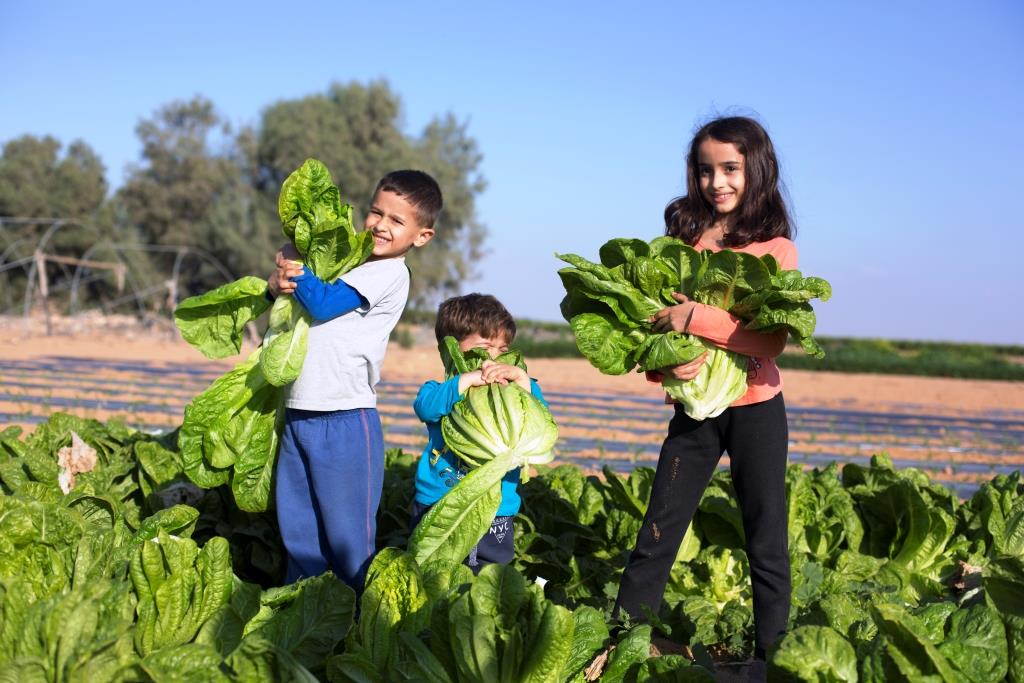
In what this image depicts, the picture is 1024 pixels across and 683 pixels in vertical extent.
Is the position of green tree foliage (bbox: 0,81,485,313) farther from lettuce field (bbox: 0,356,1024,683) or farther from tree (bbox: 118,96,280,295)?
lettuce field (bbox: 0,356,1024,683)

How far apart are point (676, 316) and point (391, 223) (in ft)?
3.66

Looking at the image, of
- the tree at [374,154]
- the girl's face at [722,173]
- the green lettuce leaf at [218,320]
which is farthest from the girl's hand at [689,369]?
the tree at [374,154]

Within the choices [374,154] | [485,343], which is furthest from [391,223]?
[374,154]

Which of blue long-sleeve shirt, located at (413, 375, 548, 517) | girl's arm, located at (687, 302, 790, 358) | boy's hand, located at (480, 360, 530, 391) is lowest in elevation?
blue long-sleeve shirt, located at (413, 375, 548, 517)

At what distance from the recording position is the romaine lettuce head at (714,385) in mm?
3240

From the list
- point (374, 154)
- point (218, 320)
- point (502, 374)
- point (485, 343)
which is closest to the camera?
point (502, 374)

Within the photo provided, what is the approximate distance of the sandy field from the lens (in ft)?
62.9

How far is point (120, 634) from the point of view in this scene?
231 cm

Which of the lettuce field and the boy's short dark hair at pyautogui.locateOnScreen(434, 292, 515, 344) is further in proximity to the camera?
the boy's short dark hair at pyautogui.locateOnScreen(434, 292, 515, 344)

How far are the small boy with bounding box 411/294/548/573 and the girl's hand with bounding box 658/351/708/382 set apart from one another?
510mm

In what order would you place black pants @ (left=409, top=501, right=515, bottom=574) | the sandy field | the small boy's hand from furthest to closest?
the sandy field → the small boy's hand → black pants @ (left=409, top=501, right=515, bottom=574)

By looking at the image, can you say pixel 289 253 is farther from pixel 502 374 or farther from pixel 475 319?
pixel 502 374

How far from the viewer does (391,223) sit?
351 cm

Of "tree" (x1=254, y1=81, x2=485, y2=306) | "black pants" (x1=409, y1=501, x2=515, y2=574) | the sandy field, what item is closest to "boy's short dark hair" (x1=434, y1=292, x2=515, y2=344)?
"black pants" (x1=409, y1=501, x2=515, y2=574)
